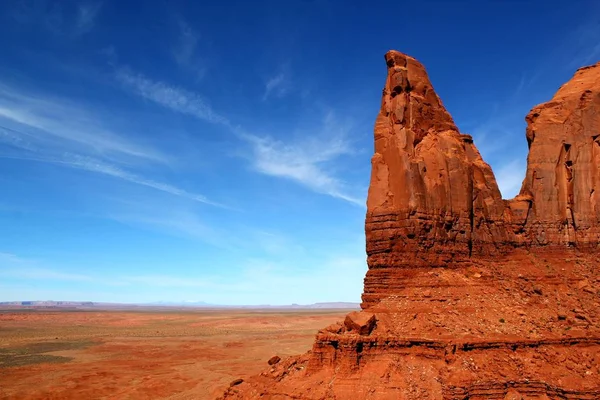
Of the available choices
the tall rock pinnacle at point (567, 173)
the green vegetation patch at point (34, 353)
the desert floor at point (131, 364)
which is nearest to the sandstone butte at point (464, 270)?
the tall rock pinnacle at point (567, 173)

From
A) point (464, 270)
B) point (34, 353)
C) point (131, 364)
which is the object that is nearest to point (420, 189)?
point (464, 270)

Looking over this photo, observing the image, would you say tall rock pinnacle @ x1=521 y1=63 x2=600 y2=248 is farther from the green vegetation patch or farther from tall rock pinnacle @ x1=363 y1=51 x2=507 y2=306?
the green vegetation patch

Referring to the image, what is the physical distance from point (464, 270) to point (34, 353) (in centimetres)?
6594

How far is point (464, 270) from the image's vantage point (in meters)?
29.0

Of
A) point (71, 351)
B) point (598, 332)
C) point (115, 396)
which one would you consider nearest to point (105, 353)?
point (71, 351)

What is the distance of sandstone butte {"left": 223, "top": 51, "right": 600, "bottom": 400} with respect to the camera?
23172 mm

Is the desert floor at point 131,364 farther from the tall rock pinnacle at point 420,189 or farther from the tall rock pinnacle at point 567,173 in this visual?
the tall rock pinnacle at point 567,173

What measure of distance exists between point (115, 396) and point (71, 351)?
116 ft

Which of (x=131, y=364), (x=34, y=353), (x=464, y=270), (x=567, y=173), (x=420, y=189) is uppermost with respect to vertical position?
(x=567, y=173)

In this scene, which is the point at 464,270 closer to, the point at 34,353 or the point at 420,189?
the point at 420,189

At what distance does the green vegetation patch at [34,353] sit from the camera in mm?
60697

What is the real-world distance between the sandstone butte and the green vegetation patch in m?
45.7

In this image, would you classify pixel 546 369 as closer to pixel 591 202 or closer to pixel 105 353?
pixel 591 202

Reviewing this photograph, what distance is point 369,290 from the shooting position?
28.6m
